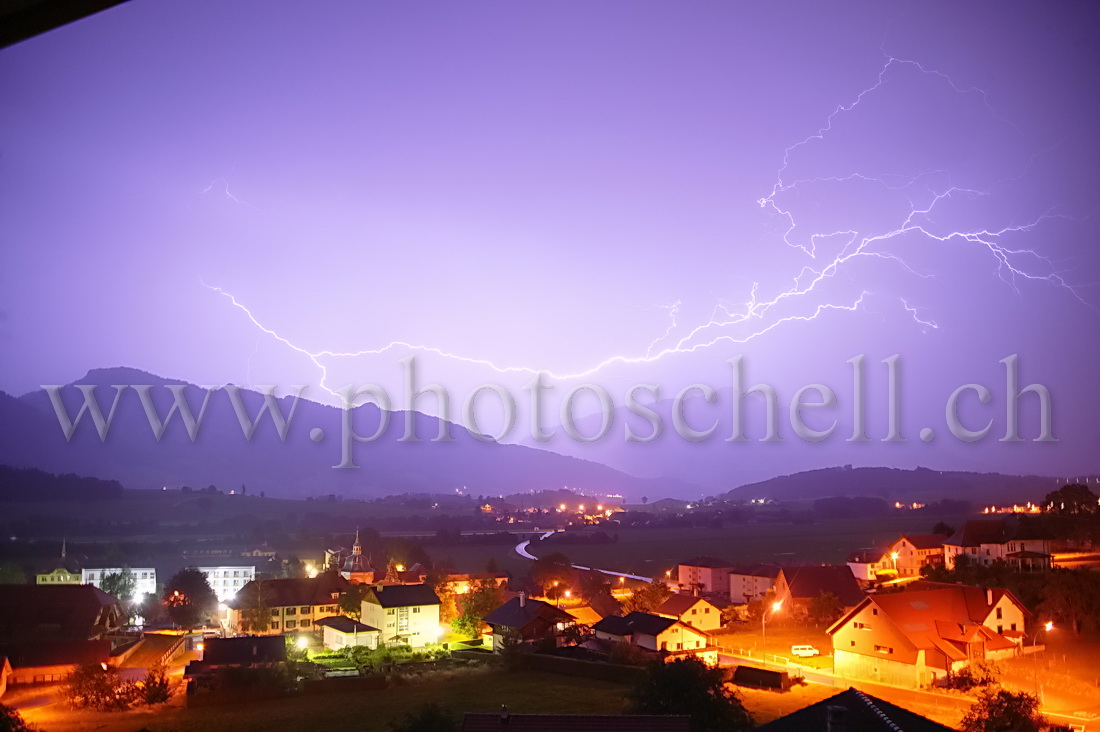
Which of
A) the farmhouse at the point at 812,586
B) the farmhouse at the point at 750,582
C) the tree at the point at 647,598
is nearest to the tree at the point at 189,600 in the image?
the tree at the point at 647,598

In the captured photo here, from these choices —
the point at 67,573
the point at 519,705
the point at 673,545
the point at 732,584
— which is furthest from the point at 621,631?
the point at 673,545

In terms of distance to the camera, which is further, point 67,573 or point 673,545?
point 673,545

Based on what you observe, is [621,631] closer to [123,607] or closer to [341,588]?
[341,588]

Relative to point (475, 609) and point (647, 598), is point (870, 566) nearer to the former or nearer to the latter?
point (647, 598)

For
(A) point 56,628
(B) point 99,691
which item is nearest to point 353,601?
(A) point 56,628

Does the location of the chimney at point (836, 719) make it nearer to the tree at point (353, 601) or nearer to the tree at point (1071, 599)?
the tree at point (1071, 599)

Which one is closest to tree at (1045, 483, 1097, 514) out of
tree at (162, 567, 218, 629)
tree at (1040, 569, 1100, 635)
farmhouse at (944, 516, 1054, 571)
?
farmhouse at (944, 516, 1054, 571)
